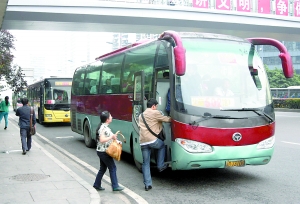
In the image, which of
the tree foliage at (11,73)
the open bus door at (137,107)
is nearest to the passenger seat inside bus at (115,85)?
the open bus door at (137,107)

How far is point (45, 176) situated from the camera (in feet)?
24.8

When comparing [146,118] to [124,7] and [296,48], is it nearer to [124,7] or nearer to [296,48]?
[124,7]

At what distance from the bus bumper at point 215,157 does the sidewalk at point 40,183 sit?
1526 mm

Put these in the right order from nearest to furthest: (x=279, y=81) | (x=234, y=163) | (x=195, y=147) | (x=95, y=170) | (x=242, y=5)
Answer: (x=195, y=147)
(x=234, y=163)
(x=95, y=170)
(x=242, y=5)
(x=279, y=81)

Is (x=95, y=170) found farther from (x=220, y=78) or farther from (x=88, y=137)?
(x=88, y=137)

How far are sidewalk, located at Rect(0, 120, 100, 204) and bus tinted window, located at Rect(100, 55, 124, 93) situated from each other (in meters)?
2.36

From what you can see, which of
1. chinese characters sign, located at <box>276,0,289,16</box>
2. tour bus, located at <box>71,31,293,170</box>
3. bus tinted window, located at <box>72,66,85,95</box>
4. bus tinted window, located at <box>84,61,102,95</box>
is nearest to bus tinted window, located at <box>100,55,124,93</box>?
bus tinted window, located at <box>84,61,102,95</box>

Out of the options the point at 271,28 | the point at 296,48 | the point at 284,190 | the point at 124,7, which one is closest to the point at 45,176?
the point at 284,190

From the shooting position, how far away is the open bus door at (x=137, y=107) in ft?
25.4

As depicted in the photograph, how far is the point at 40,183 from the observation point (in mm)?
6910

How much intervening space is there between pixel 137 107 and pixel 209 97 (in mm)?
1909

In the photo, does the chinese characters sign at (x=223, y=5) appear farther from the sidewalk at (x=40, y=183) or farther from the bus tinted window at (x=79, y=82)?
the sidewalk at (x=40, y=183)

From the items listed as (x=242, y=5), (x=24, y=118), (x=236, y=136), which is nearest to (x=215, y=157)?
(x=236, y=136)

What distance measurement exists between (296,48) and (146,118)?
91445 millimetres
